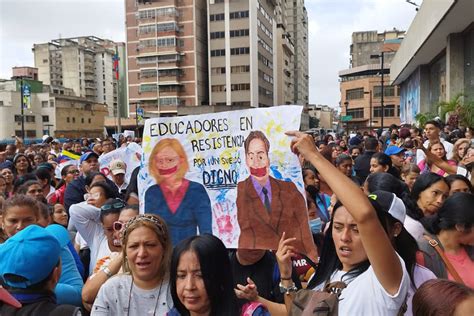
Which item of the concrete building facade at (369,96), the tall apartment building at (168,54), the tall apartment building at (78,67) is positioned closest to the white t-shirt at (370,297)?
the tall apartment building at (168,54)

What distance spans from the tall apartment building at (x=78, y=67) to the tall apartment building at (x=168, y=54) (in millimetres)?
40434

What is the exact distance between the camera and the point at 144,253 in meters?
2.58

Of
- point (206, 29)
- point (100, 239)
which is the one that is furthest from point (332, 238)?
point (206, 29)

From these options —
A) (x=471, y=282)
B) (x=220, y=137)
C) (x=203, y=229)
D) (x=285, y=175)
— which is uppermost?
(x=220, y=137)

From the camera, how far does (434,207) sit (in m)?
3.81

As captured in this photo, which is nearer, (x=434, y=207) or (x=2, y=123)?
(x=434, y=207)

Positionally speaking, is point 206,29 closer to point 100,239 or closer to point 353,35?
point 353,35

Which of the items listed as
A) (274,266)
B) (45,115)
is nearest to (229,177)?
(274,266)

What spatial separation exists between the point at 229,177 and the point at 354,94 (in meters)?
73.6

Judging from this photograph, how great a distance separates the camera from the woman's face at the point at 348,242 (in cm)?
224

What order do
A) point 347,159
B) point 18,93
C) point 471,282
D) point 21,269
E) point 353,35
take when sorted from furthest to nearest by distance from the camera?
point 353,35, point 18,93, point 347,159, point 471,282, point 21,269

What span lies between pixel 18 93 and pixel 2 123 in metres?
5.55

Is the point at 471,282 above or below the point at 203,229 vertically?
below

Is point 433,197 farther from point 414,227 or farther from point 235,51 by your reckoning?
point 235,51
